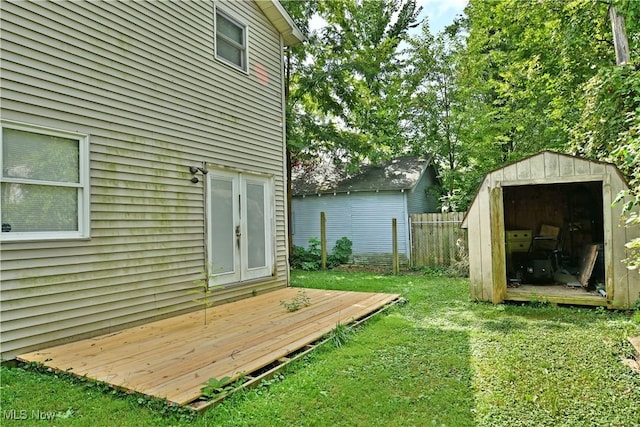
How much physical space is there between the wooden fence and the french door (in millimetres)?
5657

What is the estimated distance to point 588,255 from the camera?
6969 millimetres

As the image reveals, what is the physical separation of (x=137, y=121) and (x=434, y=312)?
5.08m

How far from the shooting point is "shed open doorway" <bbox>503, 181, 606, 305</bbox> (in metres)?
6.59

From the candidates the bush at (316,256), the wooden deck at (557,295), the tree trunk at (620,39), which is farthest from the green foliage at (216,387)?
the bush at (316,256)

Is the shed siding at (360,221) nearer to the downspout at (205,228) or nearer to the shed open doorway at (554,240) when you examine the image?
the shed open doorway at (554,240)

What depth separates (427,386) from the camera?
3111 mm

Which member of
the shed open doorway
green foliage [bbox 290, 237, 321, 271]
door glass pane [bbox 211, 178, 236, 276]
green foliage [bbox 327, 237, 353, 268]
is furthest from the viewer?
green foliage [bbox 327, 237, 353, 268]

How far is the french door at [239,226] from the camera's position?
5.95m

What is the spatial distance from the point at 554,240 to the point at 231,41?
7.37 m

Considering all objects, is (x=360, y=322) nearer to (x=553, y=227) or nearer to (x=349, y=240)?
(x=553, y=227)

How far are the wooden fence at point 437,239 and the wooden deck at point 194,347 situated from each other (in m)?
5.56

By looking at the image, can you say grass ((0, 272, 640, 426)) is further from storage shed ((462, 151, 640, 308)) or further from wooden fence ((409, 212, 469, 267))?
wooden fence ((409, 212, 469, 267))

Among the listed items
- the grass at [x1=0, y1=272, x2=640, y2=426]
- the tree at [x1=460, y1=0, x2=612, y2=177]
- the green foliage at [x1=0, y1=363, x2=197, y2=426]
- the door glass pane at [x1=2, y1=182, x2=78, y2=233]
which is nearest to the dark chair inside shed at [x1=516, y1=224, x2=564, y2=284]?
the grass at [x1=0, y1=272, x2=640, y2=426]

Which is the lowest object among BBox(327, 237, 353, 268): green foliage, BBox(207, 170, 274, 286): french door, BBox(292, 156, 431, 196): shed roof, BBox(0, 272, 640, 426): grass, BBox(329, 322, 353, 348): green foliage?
BBox(0, 272, 640, 426): grass
